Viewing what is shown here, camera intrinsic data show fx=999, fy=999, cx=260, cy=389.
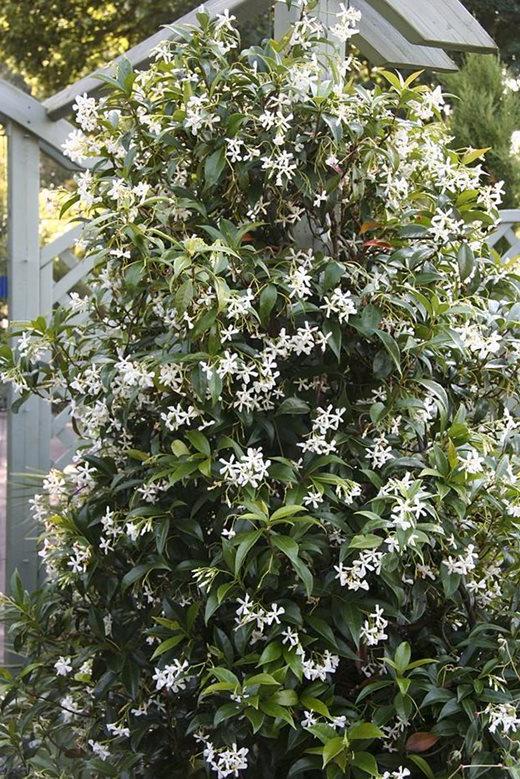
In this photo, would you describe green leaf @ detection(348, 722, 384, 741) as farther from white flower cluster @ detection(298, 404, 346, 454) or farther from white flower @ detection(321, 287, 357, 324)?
white flower @ detection(321, 287, 357, 324)

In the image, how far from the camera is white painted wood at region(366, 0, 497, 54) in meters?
2.33

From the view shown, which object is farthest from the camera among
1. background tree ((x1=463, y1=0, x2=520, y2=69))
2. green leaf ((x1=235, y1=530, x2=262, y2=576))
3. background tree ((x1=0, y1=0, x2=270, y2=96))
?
background tree ((x1=0, y1=0, x2=270, y2=96))

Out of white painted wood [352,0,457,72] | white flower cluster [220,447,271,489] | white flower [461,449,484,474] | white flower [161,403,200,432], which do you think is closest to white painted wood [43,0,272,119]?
white painted wood [352,0,457,72]

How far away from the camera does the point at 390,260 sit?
6.88 ft

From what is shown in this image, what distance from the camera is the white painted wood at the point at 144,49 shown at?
9.05ft

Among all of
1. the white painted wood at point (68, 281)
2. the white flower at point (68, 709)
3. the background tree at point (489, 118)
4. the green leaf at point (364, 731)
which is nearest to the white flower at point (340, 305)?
the green leaf at point (364, 731)

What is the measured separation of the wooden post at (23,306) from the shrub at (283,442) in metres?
0.76

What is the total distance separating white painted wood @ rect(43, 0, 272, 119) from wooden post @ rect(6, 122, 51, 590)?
13 centimetres

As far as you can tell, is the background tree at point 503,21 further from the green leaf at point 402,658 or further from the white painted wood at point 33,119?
the green leaf at point 402,658

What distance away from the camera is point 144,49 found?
2939 mm

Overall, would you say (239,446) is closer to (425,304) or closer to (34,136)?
(425,304)

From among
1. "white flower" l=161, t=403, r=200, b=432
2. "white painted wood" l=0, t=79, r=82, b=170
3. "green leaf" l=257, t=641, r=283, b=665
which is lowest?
"green leaf" l=257, t=641, r=283, b=665

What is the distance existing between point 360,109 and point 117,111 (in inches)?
22.2

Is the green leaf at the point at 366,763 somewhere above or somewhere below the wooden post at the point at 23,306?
below
